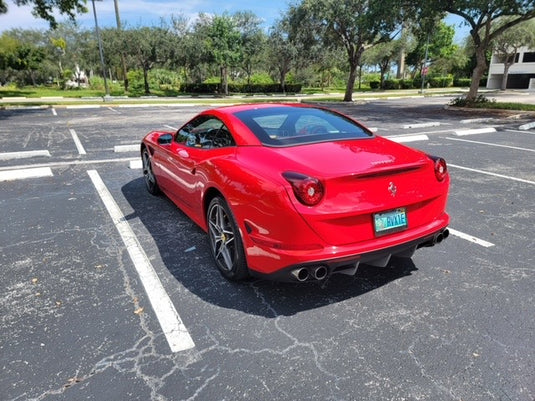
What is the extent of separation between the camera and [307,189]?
8.50 feet

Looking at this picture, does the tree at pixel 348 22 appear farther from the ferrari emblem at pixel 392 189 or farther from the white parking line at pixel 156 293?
the ferrari emblem at pixel 392 189

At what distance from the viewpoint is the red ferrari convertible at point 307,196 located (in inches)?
104

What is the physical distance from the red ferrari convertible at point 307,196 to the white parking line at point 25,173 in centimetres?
445

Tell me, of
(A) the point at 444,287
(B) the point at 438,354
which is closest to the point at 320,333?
(B) the point at 438,354

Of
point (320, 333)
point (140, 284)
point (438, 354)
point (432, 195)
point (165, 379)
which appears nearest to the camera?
point (165, 379)

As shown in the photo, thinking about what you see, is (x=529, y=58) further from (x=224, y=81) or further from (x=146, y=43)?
(x=146, y=43)

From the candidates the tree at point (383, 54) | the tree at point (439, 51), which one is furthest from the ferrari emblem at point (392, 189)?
the tree at point (439, 51)

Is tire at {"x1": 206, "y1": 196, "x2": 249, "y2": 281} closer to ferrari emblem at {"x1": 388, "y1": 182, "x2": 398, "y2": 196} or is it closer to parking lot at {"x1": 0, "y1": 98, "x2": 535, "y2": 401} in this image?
parking lot at {"x1": 0, "y1": 98, "x2": 535, "y2": 401}

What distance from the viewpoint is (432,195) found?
3072 millimetres

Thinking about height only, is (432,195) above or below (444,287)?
above

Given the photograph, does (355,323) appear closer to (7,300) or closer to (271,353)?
(271,353)

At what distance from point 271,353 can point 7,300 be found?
220 centimetres

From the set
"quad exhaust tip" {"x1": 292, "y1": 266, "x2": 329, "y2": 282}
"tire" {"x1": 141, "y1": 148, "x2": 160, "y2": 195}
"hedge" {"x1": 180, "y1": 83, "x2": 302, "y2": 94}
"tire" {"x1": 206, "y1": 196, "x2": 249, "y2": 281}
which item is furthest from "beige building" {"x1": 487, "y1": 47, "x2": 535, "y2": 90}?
"quad exhaust tip" {"x1": 292, "y1": 266, "x2": 329, "y2": 282}

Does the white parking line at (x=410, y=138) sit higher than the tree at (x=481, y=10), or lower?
lower
